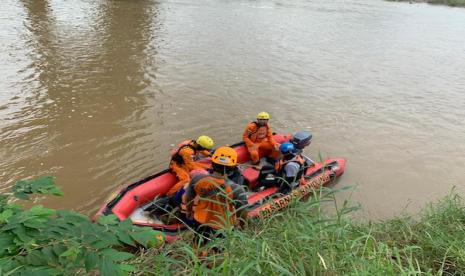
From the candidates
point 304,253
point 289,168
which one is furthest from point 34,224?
point 289,168

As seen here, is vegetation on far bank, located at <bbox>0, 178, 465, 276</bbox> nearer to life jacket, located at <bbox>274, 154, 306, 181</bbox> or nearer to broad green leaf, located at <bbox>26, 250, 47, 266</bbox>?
broad green leaf, located at <bbox>26, 250, 47, 266</bbox>

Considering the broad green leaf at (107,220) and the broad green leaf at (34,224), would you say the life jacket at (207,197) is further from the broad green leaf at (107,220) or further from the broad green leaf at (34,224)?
the broad green leaf at (34,224)

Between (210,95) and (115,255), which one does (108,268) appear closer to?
(115,255)

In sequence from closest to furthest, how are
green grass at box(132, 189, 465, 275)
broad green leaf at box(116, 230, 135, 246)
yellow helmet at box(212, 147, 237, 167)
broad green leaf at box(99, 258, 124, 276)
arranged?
broad green leaf at box(99, 258, 124, 276) < broad green leaf at box(116, 230, 135, 246) < green grass at box(132, 189, 465, 275) < yellow helmet at box(212, 147, 237, 167)

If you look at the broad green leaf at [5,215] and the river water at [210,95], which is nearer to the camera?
the broad green leaf at [5,215]

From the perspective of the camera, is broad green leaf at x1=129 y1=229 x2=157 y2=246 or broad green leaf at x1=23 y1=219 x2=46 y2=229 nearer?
broad green leaf at x1=23 y1=219 x2=46 y2=229

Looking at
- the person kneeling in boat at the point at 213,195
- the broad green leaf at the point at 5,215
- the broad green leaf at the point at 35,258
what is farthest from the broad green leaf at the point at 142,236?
the person kneeling in boat at the point at 213,195

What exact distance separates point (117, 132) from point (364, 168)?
5.60 metres

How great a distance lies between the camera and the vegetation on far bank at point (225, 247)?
6.41ft

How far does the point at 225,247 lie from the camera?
2.99 m

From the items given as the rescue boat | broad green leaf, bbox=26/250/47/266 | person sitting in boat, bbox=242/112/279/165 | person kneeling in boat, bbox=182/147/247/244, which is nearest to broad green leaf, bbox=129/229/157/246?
broad green leaf, bbox=26/250/47/266

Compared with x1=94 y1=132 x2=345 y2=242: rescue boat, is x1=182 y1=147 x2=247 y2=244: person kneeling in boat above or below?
above

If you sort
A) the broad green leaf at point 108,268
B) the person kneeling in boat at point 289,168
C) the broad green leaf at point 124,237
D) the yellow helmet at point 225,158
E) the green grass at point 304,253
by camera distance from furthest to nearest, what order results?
1. the person kneeling in boat at point 289,168
2. the yellow helmet at point 225,158
3. the green grass at point 304,253
4. the broad green leaf at point 124,237
5. the broad green leaf at point 108,268

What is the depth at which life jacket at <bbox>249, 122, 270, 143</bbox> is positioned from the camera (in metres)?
7.89
